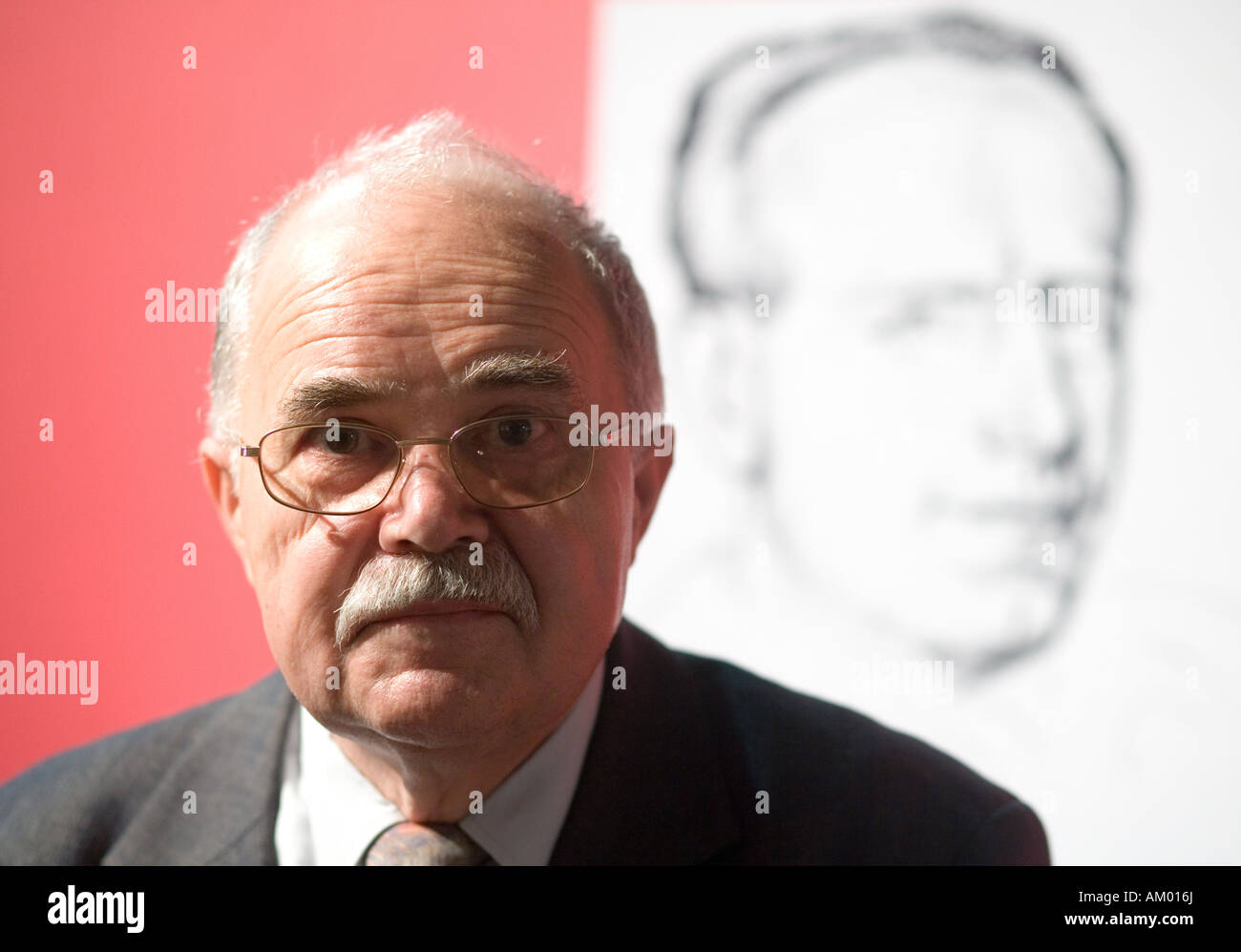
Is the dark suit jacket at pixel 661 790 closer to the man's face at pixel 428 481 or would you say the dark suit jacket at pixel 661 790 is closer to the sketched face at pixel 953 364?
the man's face at pixel 428 481

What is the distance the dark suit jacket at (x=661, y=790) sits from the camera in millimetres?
1325

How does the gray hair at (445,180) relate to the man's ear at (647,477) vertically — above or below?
above

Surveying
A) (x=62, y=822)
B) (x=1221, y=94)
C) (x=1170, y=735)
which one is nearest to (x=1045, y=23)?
(x=1221, y=94)

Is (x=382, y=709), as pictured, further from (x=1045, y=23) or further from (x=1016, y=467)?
(x=1045, y=23)

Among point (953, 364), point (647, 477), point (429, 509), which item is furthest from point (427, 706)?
point (953, 364)

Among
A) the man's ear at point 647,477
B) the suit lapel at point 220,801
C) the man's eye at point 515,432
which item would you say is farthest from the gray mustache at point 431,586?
the suit lapel at point 220,801

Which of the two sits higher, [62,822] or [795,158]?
[795,158]

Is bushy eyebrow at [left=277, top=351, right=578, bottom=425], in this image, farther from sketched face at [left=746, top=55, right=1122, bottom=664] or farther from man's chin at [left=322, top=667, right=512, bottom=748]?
sketched face at [left=746, top=55, right=1122, bottom=664]

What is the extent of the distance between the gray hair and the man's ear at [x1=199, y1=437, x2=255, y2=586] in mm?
21

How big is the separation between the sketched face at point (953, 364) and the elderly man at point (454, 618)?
0.43 meters

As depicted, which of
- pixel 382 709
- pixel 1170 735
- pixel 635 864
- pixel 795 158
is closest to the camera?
pixel 382 709

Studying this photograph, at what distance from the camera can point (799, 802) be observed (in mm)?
1377

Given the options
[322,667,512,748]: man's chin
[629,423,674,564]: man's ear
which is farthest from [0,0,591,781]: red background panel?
[322,667,512,748]: man's chin
